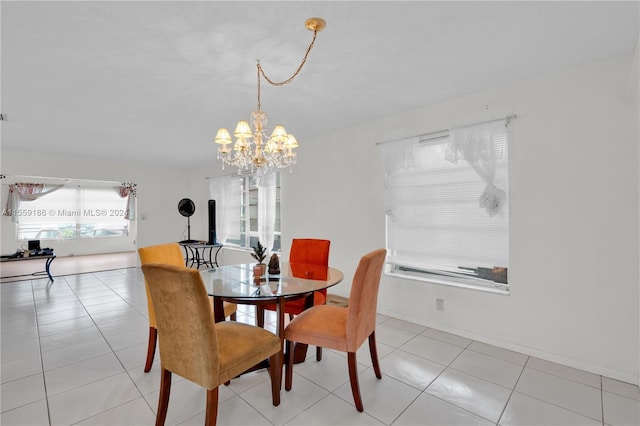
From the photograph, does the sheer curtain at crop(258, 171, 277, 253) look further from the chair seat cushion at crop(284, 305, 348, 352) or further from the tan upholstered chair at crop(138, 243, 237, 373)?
the chair seat cushion at crop(284, 305, 348, 352)

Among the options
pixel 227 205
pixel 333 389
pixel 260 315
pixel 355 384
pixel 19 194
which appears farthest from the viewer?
pixel 19 194

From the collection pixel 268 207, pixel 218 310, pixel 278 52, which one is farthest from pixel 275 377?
pixel 268 207

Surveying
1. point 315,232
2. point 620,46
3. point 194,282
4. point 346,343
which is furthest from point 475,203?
point 194,282

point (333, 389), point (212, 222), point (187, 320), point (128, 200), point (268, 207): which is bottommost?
point (333, 389)

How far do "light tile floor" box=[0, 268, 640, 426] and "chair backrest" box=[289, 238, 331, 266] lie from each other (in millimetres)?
843

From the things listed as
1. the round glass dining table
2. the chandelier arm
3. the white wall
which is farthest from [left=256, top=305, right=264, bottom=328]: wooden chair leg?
the chandelier arm

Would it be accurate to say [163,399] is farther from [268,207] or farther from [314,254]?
[268,207]

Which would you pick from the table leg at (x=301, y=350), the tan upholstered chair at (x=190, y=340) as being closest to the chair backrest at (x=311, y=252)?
the table leg at (x=301, y=350)

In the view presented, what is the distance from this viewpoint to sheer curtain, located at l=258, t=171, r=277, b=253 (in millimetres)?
5051

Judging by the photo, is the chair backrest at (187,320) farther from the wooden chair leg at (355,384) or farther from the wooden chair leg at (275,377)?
the wooden chair leg at (355,384)

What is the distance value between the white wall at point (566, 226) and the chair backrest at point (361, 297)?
145cm

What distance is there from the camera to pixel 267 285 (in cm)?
212

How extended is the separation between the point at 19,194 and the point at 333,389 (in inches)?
392

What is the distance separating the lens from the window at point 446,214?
2711 mm
